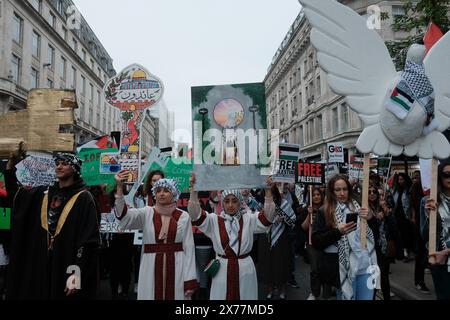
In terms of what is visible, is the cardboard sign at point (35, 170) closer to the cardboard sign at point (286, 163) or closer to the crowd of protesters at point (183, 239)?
the crowd of protesters at point (183, 239)

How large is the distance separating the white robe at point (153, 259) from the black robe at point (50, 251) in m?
0.45

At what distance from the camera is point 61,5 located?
3809 cm

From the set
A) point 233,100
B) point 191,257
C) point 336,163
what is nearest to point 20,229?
point 191,257

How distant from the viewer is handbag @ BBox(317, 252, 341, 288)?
3.33 meters

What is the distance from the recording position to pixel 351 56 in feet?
9.15

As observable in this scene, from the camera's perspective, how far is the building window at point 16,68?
2683cm

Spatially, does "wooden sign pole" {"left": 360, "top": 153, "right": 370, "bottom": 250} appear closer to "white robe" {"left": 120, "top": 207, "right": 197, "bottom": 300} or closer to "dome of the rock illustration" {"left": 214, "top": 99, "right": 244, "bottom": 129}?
"dome of the rock illustration" {"left": 214, "top": 99, "right": 244, "bottom": 129}

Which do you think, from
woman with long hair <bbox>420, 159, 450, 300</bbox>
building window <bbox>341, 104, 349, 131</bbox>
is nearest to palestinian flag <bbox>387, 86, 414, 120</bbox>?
woman with long hair <bbox>420, 159, 450, 300</bbox>

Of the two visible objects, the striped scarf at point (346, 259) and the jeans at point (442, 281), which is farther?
the jeans at point (442, 281)

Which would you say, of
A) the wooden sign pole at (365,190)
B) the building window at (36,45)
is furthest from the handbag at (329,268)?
the building window at (36,45)

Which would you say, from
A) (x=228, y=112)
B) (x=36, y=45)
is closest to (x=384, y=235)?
(x=228, y=112)

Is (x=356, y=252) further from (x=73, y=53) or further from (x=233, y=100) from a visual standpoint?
(x=73, y=53)

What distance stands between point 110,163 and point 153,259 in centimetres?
228

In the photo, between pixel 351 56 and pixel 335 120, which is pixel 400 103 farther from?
pixel 335 120
